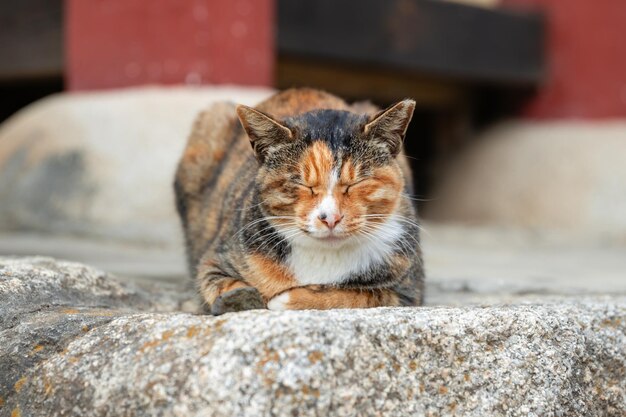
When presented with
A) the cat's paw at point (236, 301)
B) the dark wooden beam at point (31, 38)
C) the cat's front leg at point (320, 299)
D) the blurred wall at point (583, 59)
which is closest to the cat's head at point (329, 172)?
the cat's front leg at point (320, 299)

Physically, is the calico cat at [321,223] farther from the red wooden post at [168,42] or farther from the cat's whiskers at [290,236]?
the red wooden post at [168,42]

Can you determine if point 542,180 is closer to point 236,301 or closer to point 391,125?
point 391,125

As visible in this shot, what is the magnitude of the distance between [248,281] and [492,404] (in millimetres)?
930

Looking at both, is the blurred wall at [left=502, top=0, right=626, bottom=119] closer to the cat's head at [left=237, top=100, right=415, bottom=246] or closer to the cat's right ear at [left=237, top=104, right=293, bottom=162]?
the cat's head at [left=237, top=100, right=415, bottom=246]

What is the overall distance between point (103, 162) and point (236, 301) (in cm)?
447

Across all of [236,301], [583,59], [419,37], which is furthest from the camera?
[583,59]

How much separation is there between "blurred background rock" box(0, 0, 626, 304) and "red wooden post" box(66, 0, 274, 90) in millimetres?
14

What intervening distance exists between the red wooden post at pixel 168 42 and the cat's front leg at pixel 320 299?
14.9ft

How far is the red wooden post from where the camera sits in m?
7.07

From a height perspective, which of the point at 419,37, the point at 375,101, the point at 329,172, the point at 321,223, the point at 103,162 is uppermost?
the point at 329,172

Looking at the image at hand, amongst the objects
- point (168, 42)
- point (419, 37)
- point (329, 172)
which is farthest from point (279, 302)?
point (419, 37)

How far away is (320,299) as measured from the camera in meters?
2.81

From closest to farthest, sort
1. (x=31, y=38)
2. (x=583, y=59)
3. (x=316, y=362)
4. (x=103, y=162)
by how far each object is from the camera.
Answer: (x=316, y=362) → (x=103, y=162) → (x=31, y=38) → (x=583, y=59)

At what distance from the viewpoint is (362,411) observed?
226cm
